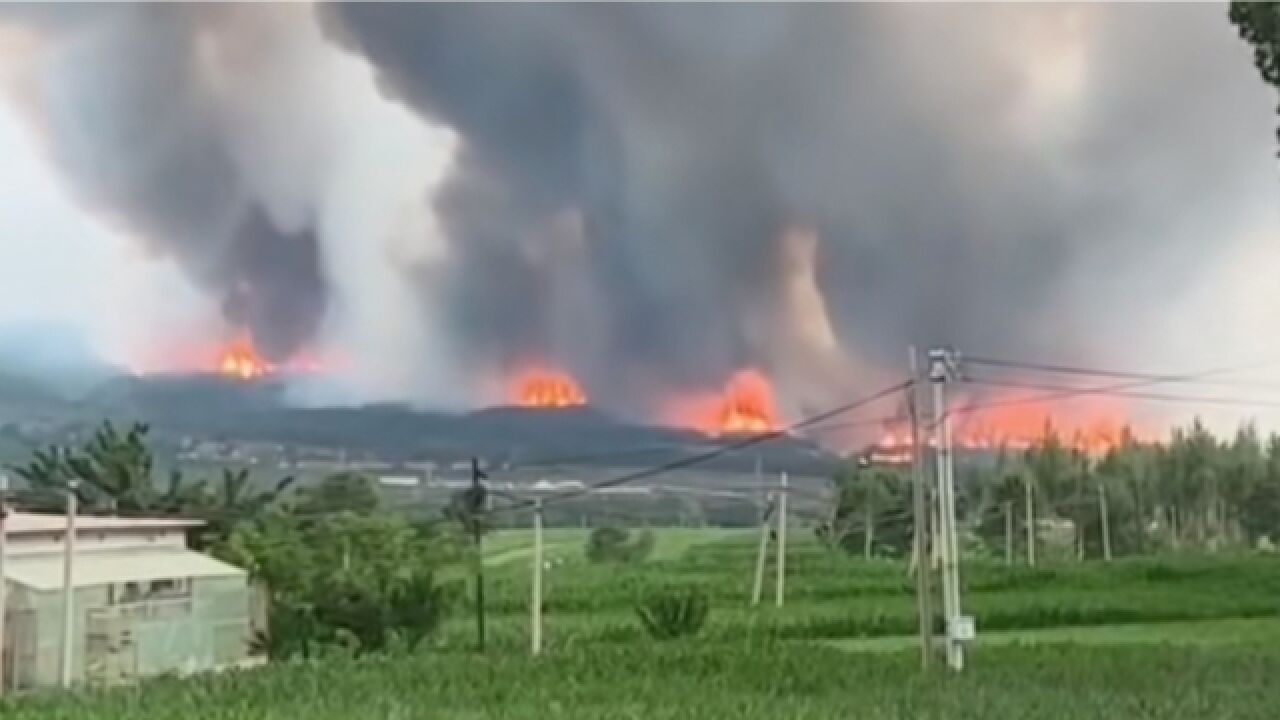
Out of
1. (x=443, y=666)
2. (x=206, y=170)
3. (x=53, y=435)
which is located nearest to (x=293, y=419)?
(x=53, y=435)

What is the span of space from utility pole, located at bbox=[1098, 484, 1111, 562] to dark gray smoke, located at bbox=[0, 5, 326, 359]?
8.20 metres

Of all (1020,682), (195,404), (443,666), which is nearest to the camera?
(1020,682)

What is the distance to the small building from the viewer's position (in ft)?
27.0

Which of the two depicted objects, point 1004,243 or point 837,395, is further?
point 837,395

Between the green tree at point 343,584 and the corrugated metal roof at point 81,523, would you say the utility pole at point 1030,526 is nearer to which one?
the green tree at point 343,584

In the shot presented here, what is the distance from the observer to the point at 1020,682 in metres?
6.89

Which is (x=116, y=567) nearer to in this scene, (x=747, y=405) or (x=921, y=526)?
(x=921, y=526)

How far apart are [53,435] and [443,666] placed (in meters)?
5.44

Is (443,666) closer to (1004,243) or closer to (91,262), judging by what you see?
(91,262)

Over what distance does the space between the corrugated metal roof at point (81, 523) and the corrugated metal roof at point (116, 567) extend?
0.14m

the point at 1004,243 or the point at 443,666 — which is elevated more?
the point at 1004,243

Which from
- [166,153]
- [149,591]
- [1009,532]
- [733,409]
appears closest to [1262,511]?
[1009,532]

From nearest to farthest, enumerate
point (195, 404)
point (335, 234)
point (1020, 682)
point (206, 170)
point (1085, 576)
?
point (1020, 682)
point (206, 170)
point (335, 234)
point (195, 404)
point (1085, 576)

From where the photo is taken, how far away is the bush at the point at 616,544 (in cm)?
1395
